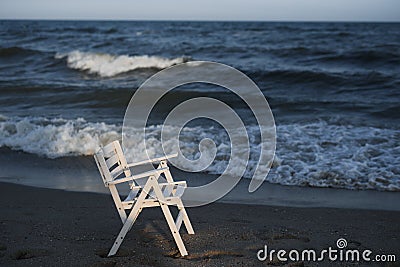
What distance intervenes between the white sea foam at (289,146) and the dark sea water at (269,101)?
0.02m

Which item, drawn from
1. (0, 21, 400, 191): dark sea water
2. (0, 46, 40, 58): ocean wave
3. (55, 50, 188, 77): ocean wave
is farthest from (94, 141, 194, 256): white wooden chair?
(0, 46, 40, 58): ocean wave

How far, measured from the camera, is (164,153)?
28.5 ft

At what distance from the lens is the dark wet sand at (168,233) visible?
423cm

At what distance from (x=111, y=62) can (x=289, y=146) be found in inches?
618

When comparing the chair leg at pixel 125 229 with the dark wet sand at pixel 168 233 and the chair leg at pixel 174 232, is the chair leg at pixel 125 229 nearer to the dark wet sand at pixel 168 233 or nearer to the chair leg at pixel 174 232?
the dark wet sand at pixel 168 233

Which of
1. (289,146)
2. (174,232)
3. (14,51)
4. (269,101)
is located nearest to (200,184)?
(289,146)

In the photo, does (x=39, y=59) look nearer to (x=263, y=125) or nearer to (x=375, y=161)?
(x=263, y=125)

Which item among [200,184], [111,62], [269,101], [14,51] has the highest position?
[14,51]

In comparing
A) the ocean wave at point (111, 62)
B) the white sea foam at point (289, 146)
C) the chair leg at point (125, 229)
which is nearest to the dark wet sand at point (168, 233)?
the chair leg at point (125, 229)

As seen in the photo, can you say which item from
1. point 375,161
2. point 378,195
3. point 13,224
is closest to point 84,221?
point 13,224

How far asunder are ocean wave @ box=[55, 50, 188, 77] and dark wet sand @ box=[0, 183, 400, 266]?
15381mm

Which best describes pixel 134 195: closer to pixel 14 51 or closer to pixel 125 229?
pixel 125 229

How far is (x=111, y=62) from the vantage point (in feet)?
74.9

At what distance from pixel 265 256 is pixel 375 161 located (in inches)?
163
